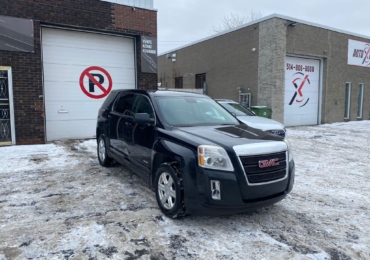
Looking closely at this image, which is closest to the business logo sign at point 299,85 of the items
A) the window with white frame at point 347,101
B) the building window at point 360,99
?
the window with white frame at point 347,101

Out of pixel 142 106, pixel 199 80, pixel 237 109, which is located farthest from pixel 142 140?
pixel 199 80

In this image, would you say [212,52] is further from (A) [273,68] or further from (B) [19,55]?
(B) [19,55]

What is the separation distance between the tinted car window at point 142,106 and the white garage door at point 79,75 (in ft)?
18.9

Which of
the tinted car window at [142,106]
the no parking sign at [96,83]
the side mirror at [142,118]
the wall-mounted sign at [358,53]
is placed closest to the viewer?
the side mirror at [142,118]

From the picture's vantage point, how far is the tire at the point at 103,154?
6.31 metres

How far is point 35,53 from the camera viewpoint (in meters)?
8.98

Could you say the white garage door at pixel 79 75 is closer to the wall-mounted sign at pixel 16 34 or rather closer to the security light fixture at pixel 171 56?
the wall-mounted sign at pixel 16 34

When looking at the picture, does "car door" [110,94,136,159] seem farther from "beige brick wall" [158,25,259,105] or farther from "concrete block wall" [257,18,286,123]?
"beige brick wall" [158,25,259,105]

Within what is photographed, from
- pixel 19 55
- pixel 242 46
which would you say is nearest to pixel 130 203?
pixel 19 55

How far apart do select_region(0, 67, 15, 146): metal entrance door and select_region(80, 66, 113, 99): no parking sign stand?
2285 millimetres

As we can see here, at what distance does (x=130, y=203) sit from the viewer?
440 centimetres

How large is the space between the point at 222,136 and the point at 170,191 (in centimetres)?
99

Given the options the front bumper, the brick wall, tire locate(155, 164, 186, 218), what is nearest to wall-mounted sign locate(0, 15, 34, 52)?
the brick wall

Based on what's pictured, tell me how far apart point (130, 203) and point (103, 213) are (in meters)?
0.48
